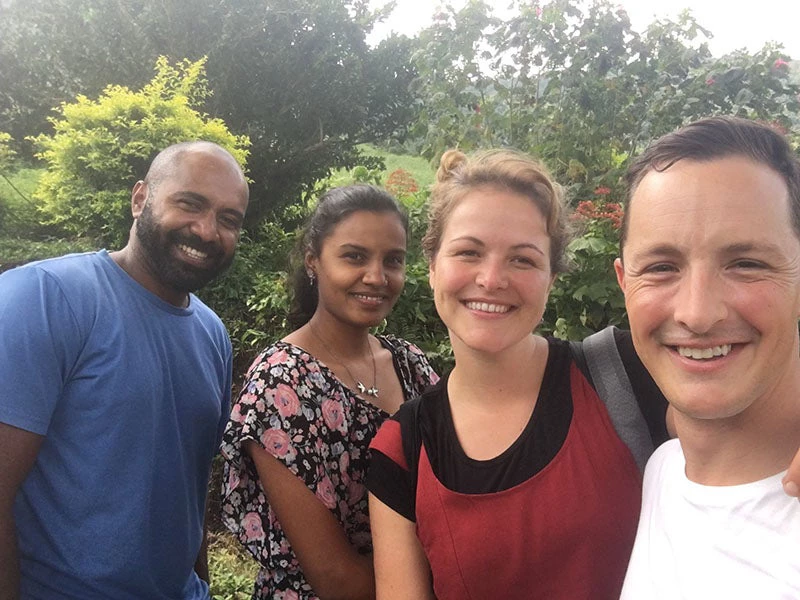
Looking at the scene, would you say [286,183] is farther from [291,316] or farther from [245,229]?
[291,316]

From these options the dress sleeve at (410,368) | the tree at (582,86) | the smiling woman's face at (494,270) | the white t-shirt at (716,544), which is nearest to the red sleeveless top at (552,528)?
the white t-shirt at (716,544)

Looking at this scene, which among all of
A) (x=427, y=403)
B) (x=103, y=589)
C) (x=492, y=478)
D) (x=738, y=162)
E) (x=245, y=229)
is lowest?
(x=103, y=589)

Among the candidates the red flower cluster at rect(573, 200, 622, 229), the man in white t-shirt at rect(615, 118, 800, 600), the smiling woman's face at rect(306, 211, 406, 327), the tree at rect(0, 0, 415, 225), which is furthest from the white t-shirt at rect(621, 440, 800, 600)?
the tree at rect(0, 0, 415, 225)

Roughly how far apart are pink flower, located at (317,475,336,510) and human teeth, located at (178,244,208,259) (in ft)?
3.32

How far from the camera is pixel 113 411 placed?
2.03 m

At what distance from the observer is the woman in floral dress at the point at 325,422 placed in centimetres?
190

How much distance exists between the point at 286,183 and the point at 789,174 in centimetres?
877

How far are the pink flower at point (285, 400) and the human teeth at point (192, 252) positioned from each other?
2.38ft

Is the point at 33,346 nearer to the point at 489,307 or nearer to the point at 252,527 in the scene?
the point at 252,527

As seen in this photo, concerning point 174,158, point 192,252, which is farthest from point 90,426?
point 174,158

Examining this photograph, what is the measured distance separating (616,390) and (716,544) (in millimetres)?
532

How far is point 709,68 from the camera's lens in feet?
16.5

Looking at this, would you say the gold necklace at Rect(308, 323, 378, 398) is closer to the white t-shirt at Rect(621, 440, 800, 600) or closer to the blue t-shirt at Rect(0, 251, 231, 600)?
the blue t-shirt at Rect(0, 251, 231, 600)

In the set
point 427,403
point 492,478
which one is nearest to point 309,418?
point 427,403
